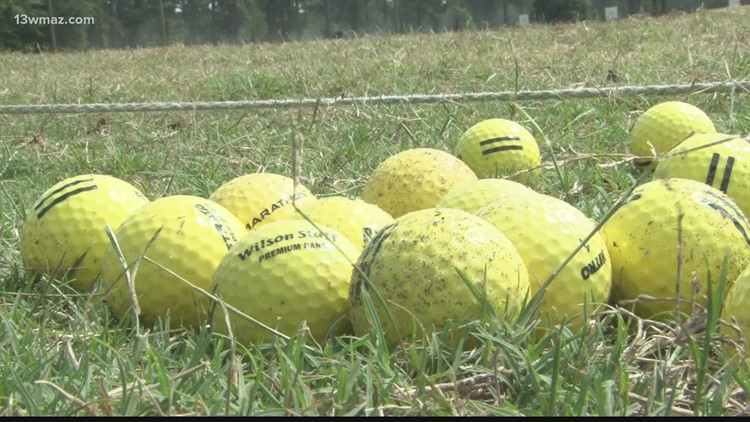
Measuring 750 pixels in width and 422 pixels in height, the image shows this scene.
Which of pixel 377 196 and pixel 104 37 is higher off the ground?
pixel 104 37

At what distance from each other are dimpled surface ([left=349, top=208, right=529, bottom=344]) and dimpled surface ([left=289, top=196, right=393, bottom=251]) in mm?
347

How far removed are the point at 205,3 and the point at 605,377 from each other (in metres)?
41.3

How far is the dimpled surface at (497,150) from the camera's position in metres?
3.21

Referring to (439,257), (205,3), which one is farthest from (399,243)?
(205,3)

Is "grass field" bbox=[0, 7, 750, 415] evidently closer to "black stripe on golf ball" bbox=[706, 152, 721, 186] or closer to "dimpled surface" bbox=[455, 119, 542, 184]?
"dimpled surface" bbox=[455, 119, 542, 184]

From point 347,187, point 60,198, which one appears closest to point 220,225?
point 60,198

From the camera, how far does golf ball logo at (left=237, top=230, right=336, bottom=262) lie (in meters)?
1.74

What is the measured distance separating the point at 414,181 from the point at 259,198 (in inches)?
19.0

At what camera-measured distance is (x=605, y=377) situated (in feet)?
4.40

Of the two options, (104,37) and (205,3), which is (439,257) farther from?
(205,3)

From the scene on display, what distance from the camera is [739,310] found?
4.86 ft

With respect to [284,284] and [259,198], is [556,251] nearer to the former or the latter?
[284,284]

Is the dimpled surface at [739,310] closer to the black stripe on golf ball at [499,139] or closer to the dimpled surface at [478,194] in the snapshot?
the dimpled surface at [478,194]

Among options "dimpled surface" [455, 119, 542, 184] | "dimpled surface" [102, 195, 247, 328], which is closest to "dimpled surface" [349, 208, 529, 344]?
"dimpled surface" [102, 195, 247, 328]
